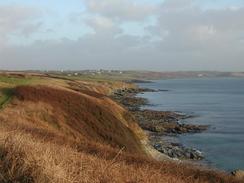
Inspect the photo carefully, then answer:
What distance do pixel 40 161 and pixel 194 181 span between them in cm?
598

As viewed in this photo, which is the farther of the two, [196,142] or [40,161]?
[196,142]

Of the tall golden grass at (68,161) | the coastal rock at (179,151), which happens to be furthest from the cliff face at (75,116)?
the coastal rock at (179,151)

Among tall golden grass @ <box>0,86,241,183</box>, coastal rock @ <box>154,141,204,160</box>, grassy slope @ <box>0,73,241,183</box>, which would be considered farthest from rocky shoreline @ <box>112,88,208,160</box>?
tall golden grass @ <box>0,86,241,183</box>

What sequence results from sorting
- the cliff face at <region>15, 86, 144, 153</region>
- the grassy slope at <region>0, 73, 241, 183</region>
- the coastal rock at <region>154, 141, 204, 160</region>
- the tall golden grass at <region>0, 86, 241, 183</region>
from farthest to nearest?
the coastal rock at <region>154, 141, 204, 160</region>
the cliff face at <region>15, 86, 144, 153</region>
the grassy slope at <region>0, 73, 241, 183</region>
the tall golden grass at <region>0, 86, 241, 183</region>

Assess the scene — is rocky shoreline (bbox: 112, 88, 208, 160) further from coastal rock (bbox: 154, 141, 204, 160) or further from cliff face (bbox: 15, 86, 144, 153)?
cliff face (bbox: 15, 86, 144, 153)

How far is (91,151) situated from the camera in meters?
16.6

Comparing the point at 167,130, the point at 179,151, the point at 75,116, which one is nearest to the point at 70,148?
the point at 75,116

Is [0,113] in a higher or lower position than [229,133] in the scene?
higher

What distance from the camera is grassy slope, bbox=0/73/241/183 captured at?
8781mm

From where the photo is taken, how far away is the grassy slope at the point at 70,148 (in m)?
8.78

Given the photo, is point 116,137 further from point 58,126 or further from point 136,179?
point 136,179

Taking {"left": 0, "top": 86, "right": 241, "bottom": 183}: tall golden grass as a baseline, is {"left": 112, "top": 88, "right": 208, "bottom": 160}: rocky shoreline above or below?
below

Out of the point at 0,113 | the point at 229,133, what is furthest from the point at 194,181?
the point at 229,133

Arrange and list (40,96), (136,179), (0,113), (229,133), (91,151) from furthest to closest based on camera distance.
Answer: (229,133)
(40,96)
(0,113)
(91,151)
(136,179)
